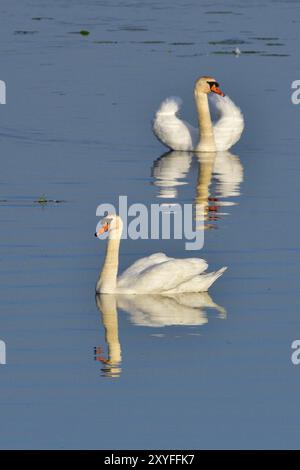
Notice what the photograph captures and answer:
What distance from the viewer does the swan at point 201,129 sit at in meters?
25.8

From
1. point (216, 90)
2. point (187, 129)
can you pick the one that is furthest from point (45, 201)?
point (216, 90)

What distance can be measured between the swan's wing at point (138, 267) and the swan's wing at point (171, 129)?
8.97m

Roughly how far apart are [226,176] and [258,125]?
14.1ft

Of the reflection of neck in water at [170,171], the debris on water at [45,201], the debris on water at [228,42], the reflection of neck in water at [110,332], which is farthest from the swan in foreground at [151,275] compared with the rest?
the debris on water at [228,42]

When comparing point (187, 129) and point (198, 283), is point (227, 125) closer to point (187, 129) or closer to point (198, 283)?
point (187, 129)

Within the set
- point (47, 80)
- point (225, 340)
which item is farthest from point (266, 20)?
point (225, 340)

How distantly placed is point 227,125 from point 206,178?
2.87 meters

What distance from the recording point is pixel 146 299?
1662 cm

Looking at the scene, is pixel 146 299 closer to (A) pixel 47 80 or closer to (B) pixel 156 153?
(B) pixel 156 153

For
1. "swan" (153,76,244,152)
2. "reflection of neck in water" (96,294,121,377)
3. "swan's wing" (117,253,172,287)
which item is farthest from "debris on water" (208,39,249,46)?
"reflection of neck in water" (96,294,121,377)

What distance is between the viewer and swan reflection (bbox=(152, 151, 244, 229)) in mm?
20859

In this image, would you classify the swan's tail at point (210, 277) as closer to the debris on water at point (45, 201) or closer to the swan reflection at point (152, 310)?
the swan reflection at point (152, 310)

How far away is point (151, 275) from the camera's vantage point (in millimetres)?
16438
